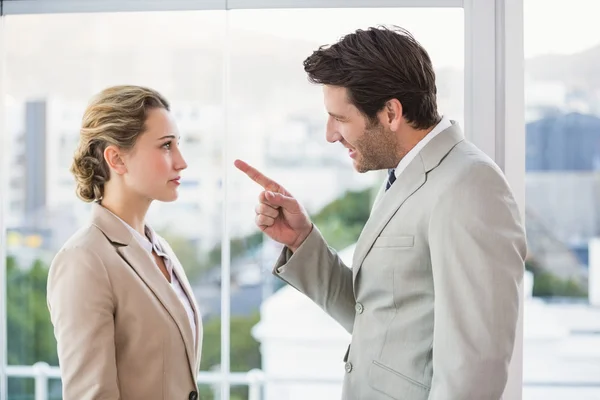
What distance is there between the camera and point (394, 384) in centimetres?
174

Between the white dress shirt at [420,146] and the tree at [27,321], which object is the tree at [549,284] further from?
the tree at [27,321]

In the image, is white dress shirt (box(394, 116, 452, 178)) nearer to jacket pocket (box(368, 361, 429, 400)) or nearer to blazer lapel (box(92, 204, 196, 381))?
jacket pocket (box(368, 361, 429, 400))

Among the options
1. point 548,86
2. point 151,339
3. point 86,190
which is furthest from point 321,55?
point 548,86

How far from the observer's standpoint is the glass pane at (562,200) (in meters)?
2.76

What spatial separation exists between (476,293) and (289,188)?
1494 millimetres

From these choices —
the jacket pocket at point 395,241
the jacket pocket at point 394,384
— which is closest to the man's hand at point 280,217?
the jacket pocket at point 395,241

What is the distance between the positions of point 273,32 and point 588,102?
4.21 feet

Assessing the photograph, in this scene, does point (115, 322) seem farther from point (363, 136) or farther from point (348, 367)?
point (363, 136)

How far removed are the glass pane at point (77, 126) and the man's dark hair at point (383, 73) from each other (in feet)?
3.79

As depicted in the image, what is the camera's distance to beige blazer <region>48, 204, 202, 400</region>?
1.67 m

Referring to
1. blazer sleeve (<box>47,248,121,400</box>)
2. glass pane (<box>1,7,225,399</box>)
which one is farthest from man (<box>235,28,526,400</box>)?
glass pane (<box>1,7,225,399</box>)

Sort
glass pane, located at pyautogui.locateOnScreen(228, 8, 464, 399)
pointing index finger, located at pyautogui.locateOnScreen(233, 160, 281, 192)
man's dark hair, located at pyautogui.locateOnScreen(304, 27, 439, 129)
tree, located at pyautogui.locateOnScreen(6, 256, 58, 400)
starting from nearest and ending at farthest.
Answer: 1. man's dark hair, located at pyautogui.locateOnScreen(304, 27, 439, 129)
2. pointing index finger, located at pyautogui.locateOnScreen(233, 160, 281, 192)
3. glass pane, located at pyautogui.locateOnScreen(228, 8, 464, 399)
4. tree, located at pyautogui.locateOnScreen(6, 256, 58, 400)

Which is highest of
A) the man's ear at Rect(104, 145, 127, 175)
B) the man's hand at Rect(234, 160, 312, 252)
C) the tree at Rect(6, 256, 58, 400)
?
the man's ear at Rect(104, 145, 127, 175)

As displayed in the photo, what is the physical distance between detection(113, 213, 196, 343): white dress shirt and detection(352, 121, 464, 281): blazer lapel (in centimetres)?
49
